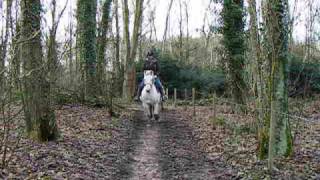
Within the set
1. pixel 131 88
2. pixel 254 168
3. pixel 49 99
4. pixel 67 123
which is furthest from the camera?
pixel 131 88

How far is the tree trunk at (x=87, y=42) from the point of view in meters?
22.3

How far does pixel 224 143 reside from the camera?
12766 mm

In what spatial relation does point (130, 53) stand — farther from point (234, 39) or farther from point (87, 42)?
point (234, 39)

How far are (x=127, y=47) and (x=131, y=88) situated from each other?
290cm

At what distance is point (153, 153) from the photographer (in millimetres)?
12016

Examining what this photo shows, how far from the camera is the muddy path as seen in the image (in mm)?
9617

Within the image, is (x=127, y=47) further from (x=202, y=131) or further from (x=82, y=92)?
(x=202, y=131)

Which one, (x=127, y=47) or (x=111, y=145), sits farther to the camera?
(x=127, y=47)

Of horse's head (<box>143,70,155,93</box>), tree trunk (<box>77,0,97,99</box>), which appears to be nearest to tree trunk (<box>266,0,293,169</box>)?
horse's head (<box>143,70,155,93</box>)

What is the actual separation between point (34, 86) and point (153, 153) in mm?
3516

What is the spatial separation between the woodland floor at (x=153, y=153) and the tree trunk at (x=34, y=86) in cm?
40

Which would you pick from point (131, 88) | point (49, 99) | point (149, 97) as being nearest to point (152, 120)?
point (149, 97)

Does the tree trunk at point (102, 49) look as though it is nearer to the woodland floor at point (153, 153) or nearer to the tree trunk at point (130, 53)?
the woodland floor at point (153, 153)

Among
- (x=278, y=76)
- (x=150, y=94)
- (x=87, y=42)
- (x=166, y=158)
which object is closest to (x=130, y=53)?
(x=87, y=42)
